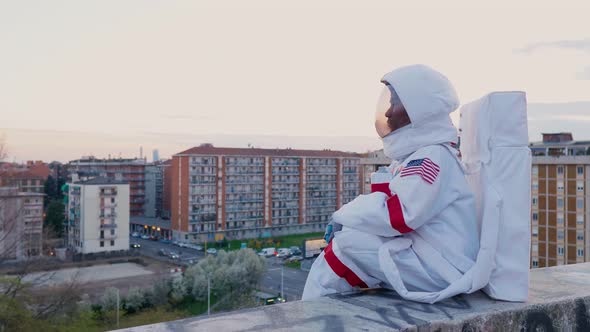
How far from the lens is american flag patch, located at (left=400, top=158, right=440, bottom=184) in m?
2.19

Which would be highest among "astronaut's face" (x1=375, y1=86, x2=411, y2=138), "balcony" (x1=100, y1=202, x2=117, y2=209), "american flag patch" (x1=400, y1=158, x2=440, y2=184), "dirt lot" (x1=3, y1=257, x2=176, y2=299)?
"astronaut's face" (x1=375, y1=86, x2=411, y2=138)

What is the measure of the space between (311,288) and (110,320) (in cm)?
1860

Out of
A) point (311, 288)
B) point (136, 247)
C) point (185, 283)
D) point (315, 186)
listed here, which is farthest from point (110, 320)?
point (315, 186)

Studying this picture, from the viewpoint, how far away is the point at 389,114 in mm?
2430

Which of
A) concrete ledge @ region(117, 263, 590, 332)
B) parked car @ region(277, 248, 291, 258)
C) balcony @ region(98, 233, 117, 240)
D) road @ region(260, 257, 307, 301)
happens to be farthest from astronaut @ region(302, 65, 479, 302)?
balcony @ region(98, 233, 117, 240)

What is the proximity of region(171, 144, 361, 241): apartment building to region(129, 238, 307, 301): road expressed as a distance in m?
2.37

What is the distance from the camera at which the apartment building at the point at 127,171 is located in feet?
173

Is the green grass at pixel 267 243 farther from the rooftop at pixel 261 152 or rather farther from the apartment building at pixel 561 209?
the apartment building at pixel 561 209

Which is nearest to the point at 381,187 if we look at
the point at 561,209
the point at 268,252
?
the point at 561,209

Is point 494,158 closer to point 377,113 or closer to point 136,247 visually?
point 377,113

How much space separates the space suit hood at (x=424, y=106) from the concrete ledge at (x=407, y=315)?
652 mm

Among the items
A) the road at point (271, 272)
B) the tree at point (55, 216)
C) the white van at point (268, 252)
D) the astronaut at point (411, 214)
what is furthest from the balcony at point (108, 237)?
the astronaut at point (411, 214)

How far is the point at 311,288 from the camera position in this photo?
2377 millimetres

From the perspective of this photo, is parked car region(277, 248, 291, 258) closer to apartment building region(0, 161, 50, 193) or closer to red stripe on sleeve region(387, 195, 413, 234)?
apartment building region(0, 161, 50, 193)
